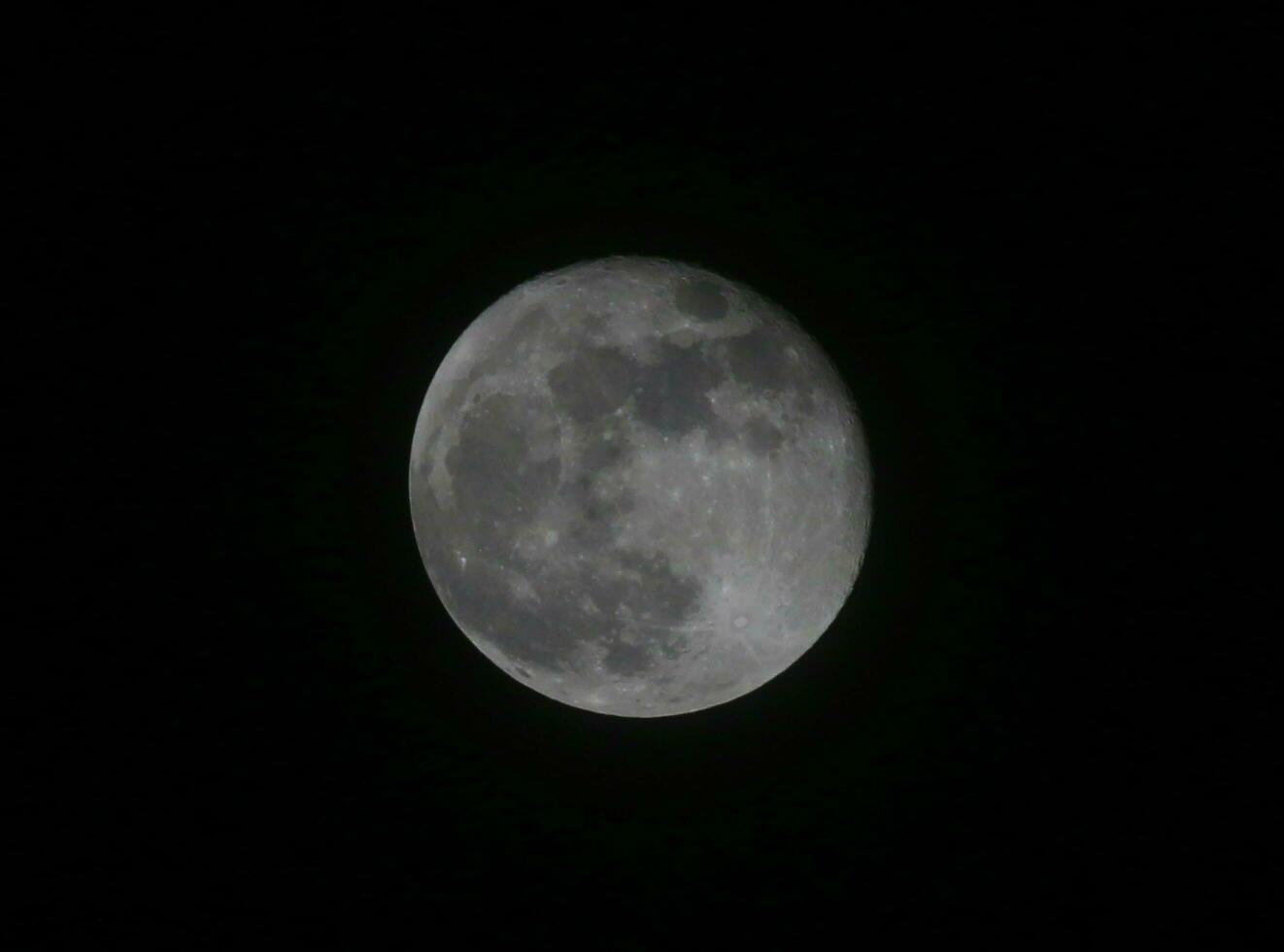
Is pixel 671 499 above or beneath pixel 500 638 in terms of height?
above

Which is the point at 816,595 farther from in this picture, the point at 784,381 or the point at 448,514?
the point at 448,514

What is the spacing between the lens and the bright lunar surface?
3521 mm

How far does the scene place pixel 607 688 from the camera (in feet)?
13.0

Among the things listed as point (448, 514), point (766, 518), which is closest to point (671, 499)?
point (766, 518)

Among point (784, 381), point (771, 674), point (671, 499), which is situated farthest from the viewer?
point (771, 674)

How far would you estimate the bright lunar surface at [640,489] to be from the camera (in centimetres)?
352

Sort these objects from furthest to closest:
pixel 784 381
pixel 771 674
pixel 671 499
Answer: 1. pixel 771 674
2. pixel 784 381
3. pixel 671 499

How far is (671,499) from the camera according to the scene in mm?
3490

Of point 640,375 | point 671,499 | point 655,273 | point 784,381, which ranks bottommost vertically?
point 671,499

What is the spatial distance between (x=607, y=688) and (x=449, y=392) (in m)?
1.48

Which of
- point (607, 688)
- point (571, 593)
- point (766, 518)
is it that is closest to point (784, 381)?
point (766, 518)

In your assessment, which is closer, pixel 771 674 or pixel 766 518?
pixel 766 518

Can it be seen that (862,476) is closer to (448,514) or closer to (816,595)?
(816,595)

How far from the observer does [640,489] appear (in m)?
3.49
